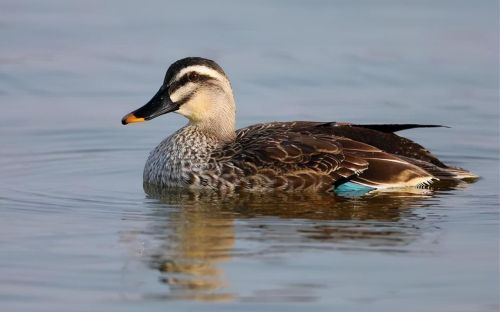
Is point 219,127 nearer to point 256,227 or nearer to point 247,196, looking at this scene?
point 247,196

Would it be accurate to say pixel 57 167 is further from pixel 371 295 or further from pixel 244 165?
pixel 371 295

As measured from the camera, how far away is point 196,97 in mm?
15414

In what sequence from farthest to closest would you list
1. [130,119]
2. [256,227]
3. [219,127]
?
[219,127] → [130,119] → [256,227]

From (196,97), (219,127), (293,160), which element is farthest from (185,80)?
(293,160)

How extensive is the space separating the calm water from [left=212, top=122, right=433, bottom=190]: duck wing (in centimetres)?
20

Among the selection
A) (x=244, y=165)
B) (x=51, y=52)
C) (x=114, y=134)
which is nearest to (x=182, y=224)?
(x=244, y=165)

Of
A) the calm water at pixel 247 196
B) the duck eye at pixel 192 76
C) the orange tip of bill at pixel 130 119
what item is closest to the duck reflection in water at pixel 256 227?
the calm water at pixel 247 196

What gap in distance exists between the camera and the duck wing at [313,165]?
577 inches

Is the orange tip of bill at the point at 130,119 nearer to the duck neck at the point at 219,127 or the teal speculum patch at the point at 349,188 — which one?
the duck neck at the point at 219,127

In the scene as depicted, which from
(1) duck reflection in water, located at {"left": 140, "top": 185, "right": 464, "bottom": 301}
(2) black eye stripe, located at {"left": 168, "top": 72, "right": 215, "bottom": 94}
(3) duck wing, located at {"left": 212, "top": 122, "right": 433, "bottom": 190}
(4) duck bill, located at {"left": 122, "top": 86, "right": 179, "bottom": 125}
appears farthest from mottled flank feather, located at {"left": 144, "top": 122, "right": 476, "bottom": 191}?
(2) black eye stripe, located at {"left": 168, "top": 72, "right": 215, "bottom": 94}

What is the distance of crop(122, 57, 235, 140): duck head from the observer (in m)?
15.2

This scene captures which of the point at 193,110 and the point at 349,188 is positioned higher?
the point at 193,110

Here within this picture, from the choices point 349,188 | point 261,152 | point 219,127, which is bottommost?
point 349,188

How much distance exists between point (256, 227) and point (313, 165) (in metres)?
1.80
